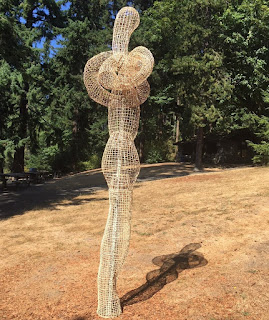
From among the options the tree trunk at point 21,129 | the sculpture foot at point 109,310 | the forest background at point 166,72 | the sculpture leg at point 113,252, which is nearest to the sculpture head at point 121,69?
the sculpture leg at point 113,252

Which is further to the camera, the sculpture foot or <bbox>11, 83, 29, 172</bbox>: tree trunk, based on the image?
<bbox>11, 83, 29, 172</bbox>: tree trunk

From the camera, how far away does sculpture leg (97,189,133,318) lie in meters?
3.91

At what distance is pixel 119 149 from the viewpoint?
3975mm

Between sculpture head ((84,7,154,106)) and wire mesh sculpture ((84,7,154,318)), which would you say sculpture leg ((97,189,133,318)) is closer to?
wire mesh sculpture ((84,7,154,318))

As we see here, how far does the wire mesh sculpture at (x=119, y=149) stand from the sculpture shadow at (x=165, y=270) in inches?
21.6

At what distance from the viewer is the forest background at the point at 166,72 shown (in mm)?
19344

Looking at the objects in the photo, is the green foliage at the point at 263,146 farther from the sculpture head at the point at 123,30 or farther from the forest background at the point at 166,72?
the sculpture head at the point at 123,30

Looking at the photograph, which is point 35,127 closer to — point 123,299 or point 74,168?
point 74,168

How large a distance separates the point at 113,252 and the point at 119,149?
132 centimetres

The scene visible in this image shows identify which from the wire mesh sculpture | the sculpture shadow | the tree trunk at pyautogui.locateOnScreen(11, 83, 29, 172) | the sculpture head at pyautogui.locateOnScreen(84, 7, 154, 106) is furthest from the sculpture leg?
the tree trunk at pyautogui.locateOnScreen(11, 83, 29, 172)

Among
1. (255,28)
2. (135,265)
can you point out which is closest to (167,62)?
(255,28)

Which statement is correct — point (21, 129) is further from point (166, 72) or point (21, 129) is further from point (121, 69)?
point (121, 69)

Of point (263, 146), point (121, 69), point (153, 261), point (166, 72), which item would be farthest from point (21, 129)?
point (121, 69)

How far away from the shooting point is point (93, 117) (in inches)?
1236
